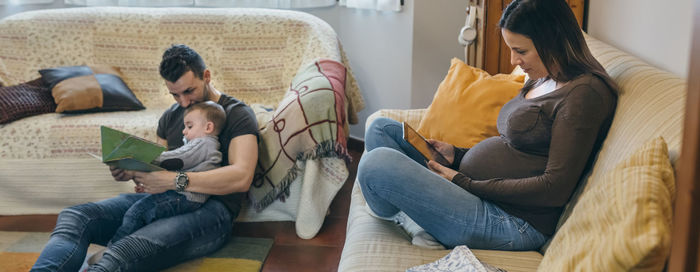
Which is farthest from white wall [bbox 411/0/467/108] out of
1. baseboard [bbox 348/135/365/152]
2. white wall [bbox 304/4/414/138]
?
baseboard [bbox 348/135/365/152]

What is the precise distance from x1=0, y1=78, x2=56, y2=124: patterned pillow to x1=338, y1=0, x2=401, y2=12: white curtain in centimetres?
163

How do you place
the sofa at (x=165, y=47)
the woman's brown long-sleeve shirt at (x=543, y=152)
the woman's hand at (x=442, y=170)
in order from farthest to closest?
the sofa at (x=165, y=47), the woman's hand at (x=442, y=170), the woman's brown long-sleeve shirt at (x=543, y=152)

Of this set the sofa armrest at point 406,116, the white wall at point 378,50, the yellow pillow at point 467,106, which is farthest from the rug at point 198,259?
the white wall at point 378,50

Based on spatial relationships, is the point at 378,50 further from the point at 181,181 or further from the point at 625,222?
the point at 625,222

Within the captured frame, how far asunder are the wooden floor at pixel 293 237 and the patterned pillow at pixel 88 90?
52 cm

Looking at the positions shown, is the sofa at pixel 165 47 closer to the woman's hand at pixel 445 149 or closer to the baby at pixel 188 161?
the baby at pixel 188 161

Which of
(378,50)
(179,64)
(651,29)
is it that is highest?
(651,29)

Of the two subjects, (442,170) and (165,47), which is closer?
(442,170)

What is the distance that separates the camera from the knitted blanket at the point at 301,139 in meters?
2.57

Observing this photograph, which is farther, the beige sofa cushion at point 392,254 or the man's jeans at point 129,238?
the man's jeans at point 129,238

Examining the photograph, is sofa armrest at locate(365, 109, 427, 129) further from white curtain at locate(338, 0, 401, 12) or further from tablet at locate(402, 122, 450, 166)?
white curtain at locate(338, 0, 401, 12)

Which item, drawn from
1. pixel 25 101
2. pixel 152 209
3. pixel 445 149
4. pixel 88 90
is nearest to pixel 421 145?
pixel 445 149

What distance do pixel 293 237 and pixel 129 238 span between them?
74 cm

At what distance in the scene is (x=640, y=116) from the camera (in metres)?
1.44
